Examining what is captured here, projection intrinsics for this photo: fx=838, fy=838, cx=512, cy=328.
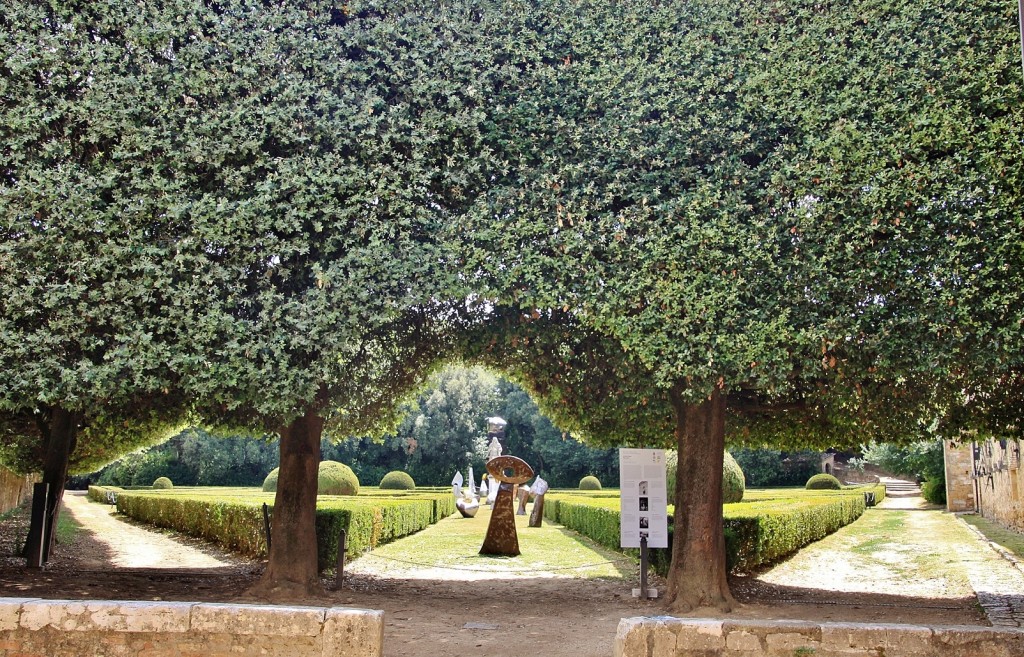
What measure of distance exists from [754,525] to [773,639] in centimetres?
830

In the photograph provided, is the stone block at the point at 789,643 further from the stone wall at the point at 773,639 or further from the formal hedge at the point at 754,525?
the formal hedge at the point at 754,525

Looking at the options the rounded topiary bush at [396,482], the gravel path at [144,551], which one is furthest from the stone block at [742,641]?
the rounded topiary bush at [396,482]

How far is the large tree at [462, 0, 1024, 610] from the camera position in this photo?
8570 millimetres

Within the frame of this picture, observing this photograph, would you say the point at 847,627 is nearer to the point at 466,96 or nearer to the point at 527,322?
the point at 527,322

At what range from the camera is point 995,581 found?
12.1 meters

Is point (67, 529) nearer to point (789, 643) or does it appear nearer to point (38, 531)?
point (38, 531)

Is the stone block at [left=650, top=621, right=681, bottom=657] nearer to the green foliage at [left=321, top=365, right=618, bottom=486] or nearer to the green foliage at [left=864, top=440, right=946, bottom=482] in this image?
the green foliage at [left=864, top=440, right=946, bottom=482]

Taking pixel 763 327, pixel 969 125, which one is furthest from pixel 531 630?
pixel 969 125

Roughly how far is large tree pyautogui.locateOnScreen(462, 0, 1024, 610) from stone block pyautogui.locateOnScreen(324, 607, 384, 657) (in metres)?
4.28

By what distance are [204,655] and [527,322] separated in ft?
18.1

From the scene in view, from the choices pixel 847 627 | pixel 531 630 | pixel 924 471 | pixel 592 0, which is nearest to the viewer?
pixel 847 627

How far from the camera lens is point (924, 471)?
3503 cm

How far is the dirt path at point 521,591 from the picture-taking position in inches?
360

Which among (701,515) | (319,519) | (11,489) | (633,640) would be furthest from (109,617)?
(11,489)
